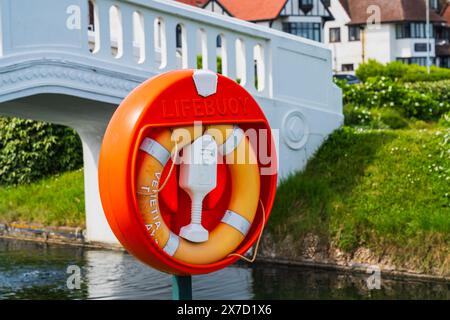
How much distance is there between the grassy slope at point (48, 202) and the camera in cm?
1497

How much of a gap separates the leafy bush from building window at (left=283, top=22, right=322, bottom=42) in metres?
37.0

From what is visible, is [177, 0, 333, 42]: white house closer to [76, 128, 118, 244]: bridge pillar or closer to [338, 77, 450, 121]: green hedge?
[338, 77, 450, 121]: green hedge

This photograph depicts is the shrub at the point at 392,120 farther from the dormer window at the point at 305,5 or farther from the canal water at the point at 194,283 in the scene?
the dormer window at the point at 305,5

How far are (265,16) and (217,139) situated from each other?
45640 mm

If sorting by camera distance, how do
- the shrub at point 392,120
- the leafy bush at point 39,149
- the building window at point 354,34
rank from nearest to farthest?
the shrub at point 392,120 < the leafy bush at point 39,149 < the building window at point 354,34

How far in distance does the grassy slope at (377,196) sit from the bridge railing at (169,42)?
3.40 feet

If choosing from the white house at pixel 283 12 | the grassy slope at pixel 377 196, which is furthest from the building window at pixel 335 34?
the grassy slope at pixel 377 196

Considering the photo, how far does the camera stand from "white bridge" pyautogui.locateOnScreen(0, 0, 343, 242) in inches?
399

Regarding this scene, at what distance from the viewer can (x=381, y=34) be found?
193 feet

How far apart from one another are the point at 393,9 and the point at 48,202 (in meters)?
45.3

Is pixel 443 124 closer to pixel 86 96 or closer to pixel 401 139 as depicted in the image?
pixel 401 139

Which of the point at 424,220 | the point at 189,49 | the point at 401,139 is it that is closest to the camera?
the point at 424,220
